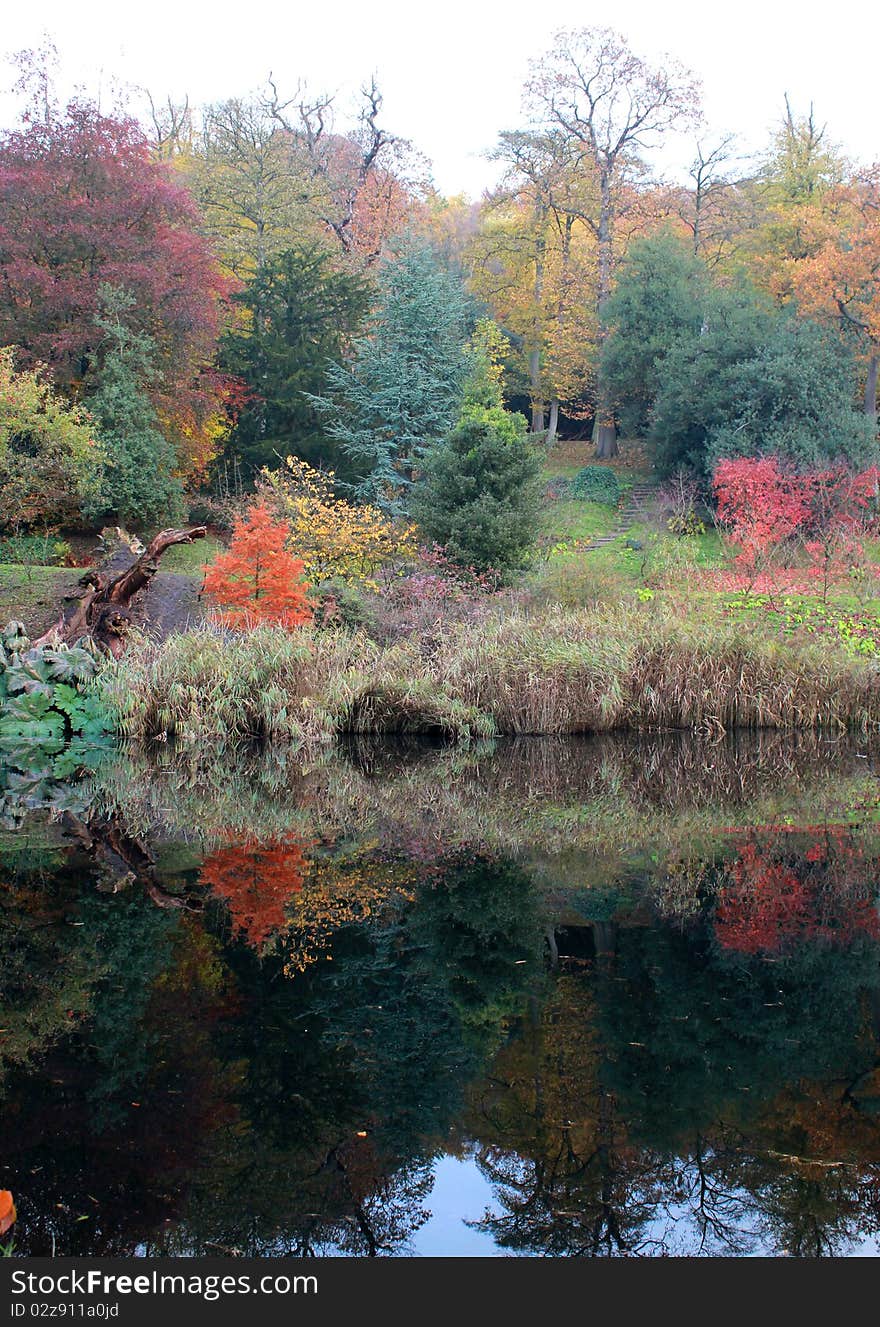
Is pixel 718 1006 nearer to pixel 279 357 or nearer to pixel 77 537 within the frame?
pixel 77 537

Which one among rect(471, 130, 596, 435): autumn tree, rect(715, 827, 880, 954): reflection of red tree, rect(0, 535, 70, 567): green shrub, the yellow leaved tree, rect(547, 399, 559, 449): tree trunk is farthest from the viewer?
rect(547, 399, 559, 449): tree trunk

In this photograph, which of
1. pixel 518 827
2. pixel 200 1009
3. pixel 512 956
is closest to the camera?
pixel 200 1009

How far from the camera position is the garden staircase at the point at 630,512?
2658 cm

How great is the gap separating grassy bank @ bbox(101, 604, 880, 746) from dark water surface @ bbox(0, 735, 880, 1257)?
161 inches

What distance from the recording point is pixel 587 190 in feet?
114

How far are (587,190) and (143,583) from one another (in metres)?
26.5

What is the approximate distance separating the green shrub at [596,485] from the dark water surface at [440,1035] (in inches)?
913

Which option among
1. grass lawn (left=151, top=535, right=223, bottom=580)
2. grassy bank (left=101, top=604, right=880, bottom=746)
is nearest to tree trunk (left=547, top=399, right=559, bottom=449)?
grass lawn (left=151, top=535, right=223, bottom=580)

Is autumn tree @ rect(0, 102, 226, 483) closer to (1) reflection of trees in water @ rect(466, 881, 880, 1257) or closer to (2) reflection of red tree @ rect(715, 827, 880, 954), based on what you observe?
(2) reflection of red tree @ rect(715, 827, 880, 954)

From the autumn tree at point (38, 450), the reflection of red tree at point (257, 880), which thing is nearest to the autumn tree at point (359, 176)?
the autumn tree at point (38, 450)

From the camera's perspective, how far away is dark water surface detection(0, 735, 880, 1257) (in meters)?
3.16

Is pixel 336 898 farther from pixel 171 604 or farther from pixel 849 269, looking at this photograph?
pixel 849 269

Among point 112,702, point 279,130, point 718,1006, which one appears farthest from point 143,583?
point 279,130

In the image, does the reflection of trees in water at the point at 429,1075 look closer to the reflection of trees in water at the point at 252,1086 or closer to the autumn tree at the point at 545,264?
the reflection of trees in water at the point at 252,1086
